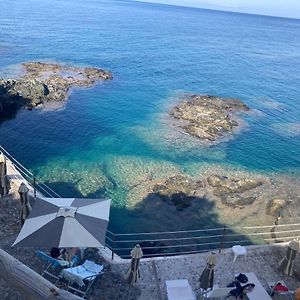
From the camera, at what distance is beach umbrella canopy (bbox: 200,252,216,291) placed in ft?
39.8

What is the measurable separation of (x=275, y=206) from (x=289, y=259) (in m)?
8.92

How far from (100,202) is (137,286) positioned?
11.3 ft

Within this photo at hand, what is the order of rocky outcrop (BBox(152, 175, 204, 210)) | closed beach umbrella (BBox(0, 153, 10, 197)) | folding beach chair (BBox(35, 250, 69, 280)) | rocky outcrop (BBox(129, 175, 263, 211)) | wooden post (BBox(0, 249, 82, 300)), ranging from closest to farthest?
wooden post (BBox(0, 249, 82, 300)), folding beach chair (BBox(35, 250, 69, 280)), closed beach umbrella (BBox(0, 153, 10, 197)), rocky outcrop (BBox(152, 175, 204, 210)), rocky outcrop (BBox(129, 175, 263, 211))

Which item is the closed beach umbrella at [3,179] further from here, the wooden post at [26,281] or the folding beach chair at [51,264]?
the wooden post at [26,281]

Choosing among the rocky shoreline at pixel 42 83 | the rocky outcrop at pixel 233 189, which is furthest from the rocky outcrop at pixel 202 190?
the rocky shoreline at pixel 42 83

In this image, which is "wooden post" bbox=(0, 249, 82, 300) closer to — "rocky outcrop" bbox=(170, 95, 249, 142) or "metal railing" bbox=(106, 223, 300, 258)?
"metal railing" bbox=(106, 223, 300, 258)

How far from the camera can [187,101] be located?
40.4 m

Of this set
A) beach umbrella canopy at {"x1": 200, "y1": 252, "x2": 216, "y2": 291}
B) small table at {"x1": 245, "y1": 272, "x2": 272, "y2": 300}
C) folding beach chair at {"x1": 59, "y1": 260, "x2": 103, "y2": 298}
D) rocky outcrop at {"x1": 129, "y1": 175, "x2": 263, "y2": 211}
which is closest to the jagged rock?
rocky outcrop at {"x1": 129, "y1": 175, "x2": 263, "y2": 211}

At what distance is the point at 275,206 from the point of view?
73.8 feet

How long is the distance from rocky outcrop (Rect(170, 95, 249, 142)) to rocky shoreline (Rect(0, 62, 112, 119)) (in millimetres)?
12558

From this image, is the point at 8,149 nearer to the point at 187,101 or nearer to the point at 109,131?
the point at 109,131

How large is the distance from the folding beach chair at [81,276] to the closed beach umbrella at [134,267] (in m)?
1.05

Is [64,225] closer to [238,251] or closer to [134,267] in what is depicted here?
[134,267]

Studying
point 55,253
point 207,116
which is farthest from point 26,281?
point 207,116
